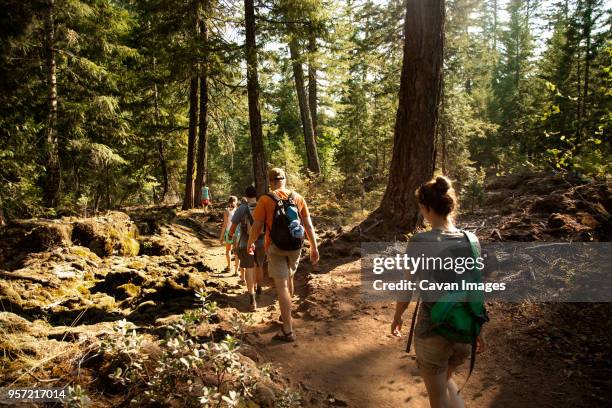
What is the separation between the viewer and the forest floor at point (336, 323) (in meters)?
4.06

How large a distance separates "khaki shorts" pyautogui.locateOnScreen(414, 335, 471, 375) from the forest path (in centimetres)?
158

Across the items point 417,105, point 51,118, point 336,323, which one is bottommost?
point 336,323

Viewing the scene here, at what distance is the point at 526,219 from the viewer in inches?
289

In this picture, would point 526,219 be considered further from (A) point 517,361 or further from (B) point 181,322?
(B) point 181,322

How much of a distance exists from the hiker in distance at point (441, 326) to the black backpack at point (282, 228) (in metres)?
2.32

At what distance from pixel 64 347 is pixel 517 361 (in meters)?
5.04

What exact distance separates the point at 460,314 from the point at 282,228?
2.72 m

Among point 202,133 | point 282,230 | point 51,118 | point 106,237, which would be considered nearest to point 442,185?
point 282,230

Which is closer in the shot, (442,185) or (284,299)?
(442,185)

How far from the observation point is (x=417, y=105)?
27.9ft

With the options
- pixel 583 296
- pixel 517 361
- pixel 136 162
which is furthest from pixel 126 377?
pixel 136 162

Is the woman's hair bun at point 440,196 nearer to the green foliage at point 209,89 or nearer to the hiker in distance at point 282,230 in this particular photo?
the hiker in distance at point 282,230

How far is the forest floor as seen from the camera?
13.3 feet

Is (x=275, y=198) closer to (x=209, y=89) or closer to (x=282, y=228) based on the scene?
(x=282, y=228)
